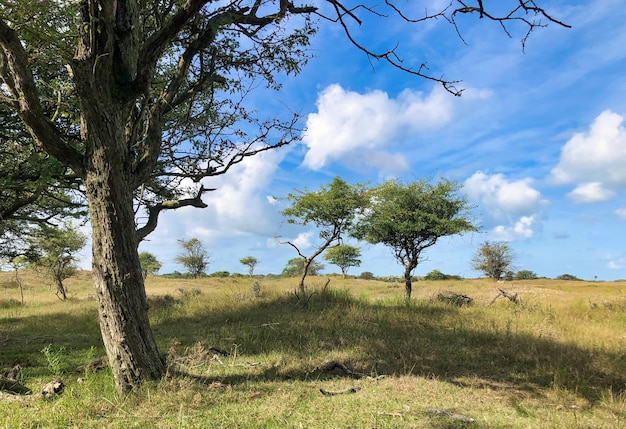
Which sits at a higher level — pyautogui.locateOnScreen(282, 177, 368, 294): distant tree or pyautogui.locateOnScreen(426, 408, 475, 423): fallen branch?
pyautogui.locateOnScreen(282, 177, 368, 294): distant tree

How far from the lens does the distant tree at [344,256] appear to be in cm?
4582

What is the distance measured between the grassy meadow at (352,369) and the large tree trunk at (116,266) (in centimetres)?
33

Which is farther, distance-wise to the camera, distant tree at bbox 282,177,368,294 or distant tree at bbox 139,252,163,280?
distant tree at bbox 139,252,163,280

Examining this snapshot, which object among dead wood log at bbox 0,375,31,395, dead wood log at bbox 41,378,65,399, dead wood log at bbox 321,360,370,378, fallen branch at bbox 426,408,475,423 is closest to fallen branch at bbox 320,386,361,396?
dead wood log at bbox 321,360,370,378

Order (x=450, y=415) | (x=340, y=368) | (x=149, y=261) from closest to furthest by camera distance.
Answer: (x=450, y=415)
(x=340, y=368)
(x=149, y=261)

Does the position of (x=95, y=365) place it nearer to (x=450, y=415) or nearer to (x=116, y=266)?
(x=116, y=266)

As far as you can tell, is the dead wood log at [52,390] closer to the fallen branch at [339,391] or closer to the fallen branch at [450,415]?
the fallen branch at [339,391]

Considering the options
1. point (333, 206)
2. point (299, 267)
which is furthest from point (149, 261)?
point (333, 206)

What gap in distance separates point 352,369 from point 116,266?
161 inches

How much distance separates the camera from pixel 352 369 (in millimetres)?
6367

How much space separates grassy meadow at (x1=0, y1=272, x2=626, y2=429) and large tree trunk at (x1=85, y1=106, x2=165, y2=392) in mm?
335

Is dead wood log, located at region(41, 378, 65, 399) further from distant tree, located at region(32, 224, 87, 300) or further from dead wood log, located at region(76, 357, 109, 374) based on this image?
distant tree, located at region(32, 224, 87, 300)

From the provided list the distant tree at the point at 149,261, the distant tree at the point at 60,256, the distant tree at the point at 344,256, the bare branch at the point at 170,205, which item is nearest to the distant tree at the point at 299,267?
the distant tree at the point at 344,256

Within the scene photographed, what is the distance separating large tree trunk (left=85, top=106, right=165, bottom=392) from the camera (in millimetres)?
4828
